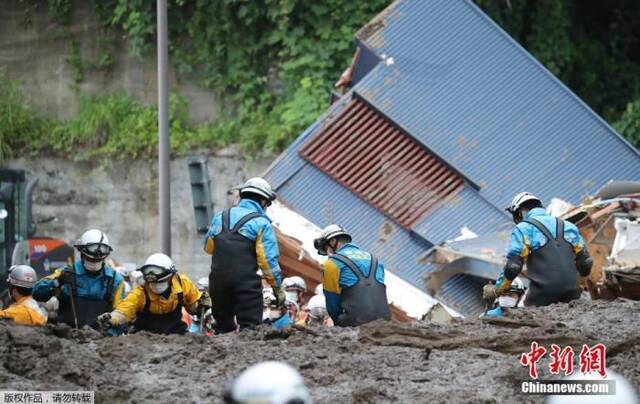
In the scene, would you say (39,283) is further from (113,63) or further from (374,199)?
(113,63)

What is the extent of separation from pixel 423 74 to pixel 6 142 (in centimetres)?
980

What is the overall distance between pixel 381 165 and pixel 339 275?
8528 millimetres

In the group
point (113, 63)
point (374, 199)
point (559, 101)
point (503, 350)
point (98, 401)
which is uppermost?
point (113, 63)

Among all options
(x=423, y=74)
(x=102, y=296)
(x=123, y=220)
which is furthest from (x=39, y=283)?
(x=123, y=220)

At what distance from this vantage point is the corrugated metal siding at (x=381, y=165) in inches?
819

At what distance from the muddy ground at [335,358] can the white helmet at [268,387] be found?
407 centimetres

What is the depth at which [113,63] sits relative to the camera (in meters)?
28.5

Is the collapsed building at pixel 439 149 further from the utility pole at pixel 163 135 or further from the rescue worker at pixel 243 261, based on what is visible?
the rescue worker at pixel 243 261

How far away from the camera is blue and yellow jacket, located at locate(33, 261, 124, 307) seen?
1280 cm

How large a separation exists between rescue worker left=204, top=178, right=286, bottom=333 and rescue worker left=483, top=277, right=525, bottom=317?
2.29 meters

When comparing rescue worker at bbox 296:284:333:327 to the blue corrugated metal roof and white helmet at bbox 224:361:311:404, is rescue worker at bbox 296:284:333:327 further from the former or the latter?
white helmet at bbox 224:361:311:404

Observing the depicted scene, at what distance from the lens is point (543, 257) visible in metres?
12.9

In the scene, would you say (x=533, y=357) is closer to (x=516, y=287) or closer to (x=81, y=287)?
(x=516, y=287)

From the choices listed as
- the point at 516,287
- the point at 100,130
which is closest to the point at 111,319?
the point at 516,287
